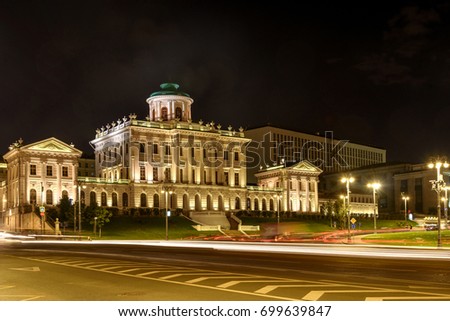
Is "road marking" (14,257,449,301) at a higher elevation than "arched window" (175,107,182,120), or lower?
lower

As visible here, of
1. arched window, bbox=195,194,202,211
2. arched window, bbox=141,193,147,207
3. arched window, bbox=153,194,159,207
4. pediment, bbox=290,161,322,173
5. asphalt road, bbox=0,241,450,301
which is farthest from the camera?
pediment, bbox=290,161,322,173

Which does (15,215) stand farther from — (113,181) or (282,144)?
(282,144)

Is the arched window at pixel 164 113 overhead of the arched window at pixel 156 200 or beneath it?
overhead

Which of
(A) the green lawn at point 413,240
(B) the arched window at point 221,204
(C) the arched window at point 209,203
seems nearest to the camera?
(A) the green lawn at point 413,240

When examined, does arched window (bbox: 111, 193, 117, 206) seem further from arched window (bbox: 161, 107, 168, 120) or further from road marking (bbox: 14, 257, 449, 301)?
road marking (bbox: 14, 257, 449, 301)

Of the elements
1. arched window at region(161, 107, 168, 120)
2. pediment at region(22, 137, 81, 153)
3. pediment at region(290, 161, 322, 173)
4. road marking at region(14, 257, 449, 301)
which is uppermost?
arched window at region(161, 107, 168, 120)

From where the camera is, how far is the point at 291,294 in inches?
725

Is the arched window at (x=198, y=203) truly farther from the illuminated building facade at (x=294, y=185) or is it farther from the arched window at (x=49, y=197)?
the arched window at (x=49, y=197)

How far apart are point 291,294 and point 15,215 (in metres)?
92.7

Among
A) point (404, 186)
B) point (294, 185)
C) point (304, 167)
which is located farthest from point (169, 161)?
point (404, 186)

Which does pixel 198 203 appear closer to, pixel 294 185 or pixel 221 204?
pixel 221 204

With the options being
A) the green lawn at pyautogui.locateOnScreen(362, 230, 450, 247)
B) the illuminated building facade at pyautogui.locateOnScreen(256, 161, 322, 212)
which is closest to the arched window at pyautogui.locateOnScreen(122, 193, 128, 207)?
the illuminated building facade at pyautogui.locateOnScreen(256, 161, 322, 212)

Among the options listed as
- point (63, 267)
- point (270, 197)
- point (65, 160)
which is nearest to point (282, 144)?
point (270, 197)

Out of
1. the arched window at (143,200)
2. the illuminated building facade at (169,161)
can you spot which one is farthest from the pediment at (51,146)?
the arched window at (143,200)
